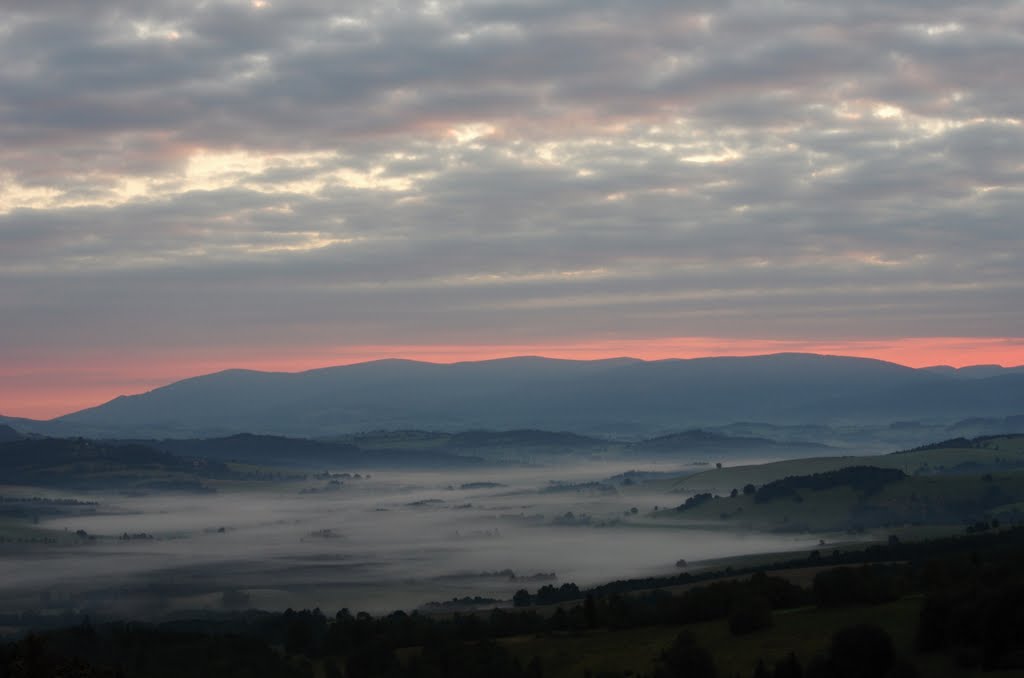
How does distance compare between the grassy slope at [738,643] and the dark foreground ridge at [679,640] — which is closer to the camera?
the dark foreground ridge at [679,640]

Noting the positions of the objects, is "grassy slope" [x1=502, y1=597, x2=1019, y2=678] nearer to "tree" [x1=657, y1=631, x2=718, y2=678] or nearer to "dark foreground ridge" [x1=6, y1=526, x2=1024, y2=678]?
"dark foreground ridge" [x1=6, y1=526, x2=1024, y2=678]

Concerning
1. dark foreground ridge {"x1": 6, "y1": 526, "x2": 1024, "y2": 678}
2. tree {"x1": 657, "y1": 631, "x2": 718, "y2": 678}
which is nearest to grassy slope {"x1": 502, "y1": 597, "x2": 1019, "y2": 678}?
dark foreground ridge {"x1": 6, "y1": 526, "x2": 1024, "y2": 678}

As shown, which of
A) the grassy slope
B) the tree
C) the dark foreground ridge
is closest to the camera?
the dark foreground ridge

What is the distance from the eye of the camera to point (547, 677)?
108 m

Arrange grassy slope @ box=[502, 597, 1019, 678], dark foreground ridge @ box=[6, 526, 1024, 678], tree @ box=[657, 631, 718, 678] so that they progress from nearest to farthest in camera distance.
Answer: dark foreground ridge @ box=[6, 526, 1024, 678] → grassy slope @ box=[502, 597, 1019, 678] → tree @ box=[657, 631, 718, 678]

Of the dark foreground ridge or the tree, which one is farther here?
the tree

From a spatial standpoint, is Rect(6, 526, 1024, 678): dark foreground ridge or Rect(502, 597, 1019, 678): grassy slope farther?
Rect(502, 597, 1019, 678): grassy slope

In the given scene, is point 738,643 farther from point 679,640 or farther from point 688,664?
point 688,664

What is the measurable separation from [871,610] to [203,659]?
235 feet

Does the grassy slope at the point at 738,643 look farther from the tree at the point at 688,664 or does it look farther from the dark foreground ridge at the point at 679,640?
the tree at the point at 688,664

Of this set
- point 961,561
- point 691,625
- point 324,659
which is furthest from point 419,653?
point 961,561

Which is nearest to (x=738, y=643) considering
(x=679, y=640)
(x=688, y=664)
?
(x=679, y=640)

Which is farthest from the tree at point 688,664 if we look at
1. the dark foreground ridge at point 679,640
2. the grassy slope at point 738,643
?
the grassy slope at point 738,643

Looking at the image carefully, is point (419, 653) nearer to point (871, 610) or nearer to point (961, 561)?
point (871, 610)
